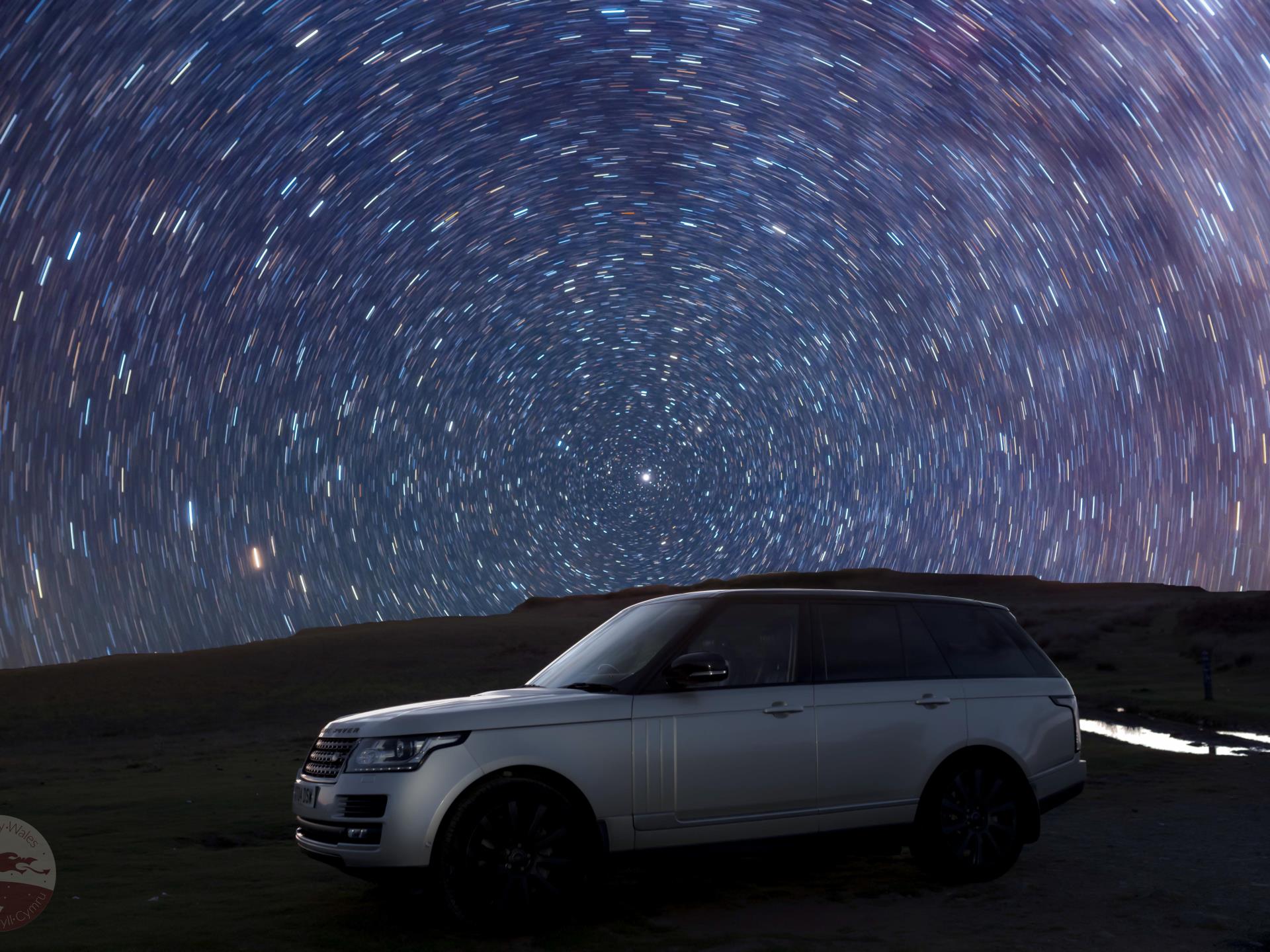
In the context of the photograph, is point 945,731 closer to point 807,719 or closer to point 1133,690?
point 807,719

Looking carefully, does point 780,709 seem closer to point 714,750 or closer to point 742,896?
point 714,750

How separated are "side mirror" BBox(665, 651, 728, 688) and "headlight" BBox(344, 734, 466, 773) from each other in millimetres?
1375

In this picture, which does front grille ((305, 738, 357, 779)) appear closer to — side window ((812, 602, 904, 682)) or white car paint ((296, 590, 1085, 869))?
white car paint ((296, 590, 1085, 869))

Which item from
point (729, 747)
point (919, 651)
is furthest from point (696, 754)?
point (919, 651)

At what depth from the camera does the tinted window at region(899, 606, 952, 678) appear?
8320mm

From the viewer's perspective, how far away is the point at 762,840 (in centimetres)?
731

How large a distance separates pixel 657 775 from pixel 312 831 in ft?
6.94

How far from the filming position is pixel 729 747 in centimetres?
729

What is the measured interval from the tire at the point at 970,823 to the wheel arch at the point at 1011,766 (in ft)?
0.06

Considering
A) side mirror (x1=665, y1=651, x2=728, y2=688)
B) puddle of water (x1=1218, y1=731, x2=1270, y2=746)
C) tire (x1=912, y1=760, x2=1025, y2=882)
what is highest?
side mirror (x1=665, y1=651, x2=728, y2=688)

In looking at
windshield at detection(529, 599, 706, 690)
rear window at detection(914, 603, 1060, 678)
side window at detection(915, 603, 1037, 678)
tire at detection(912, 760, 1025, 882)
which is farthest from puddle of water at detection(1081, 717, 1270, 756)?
windshield at detection(529, 599, 706, 690)

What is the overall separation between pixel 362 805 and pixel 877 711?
140 inches

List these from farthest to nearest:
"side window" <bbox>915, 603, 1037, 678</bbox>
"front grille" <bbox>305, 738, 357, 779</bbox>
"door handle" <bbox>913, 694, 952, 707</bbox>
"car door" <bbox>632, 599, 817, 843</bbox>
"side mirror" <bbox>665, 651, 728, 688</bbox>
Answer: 1. "side window" <bbox>915, 603, 1037, 678</bbox>
2. "door handle" <bbox>913, 694, 952, 707</bbox>
3. "car door" <bbox>632, 599, 817, 843</bbox>
4. "side mirror" <bbox>665, 651, 728, 688</bbox>
5. "front grille" <bbox>305, 738, 357, 779</bbox>

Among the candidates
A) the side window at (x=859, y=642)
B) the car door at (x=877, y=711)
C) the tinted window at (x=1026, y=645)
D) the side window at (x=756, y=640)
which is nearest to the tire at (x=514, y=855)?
the side window at (x=756, y=640)
